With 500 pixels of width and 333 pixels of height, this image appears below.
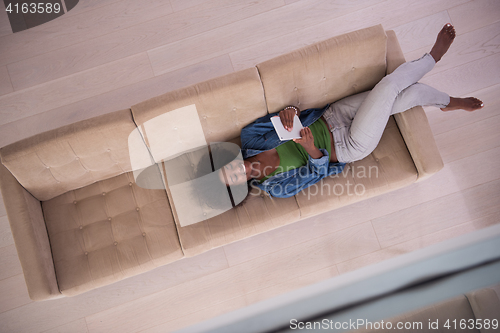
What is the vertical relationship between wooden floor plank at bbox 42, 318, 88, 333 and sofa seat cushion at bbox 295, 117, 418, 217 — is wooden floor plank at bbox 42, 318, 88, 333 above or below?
below

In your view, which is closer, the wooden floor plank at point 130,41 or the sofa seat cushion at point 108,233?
the sofa seat cushion at point 108,233

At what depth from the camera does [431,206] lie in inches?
82.7

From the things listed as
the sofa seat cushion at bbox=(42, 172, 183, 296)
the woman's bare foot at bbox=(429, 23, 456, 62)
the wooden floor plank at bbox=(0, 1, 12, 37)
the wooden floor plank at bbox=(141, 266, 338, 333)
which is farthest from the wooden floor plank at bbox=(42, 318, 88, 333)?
the woman's bare foot at bbox=(429, 23, 456, 62)

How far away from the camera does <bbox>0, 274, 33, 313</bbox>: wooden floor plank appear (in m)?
2.04

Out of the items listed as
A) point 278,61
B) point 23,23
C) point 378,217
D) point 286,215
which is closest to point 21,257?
point 286,215

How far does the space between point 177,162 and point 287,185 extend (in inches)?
27.2

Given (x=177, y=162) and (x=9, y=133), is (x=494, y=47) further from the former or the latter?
(x=9, y=133)

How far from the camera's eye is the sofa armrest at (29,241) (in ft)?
5.05

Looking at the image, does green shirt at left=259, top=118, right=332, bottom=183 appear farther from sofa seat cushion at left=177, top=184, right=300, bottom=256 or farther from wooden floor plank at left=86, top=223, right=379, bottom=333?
wooden floor plank at left=86, top=223, right=379, bottom=333

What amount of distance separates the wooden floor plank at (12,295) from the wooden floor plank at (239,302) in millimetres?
908

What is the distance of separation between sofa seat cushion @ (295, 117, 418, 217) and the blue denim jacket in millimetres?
64

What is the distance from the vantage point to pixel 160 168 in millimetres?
1795

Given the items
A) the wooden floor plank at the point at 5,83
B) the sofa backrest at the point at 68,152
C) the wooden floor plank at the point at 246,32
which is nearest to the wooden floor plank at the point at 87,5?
the wooden floor plank at the point at 246,32

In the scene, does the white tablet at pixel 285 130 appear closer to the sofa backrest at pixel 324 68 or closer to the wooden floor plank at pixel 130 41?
the sofa backrest at pixel 324 68
